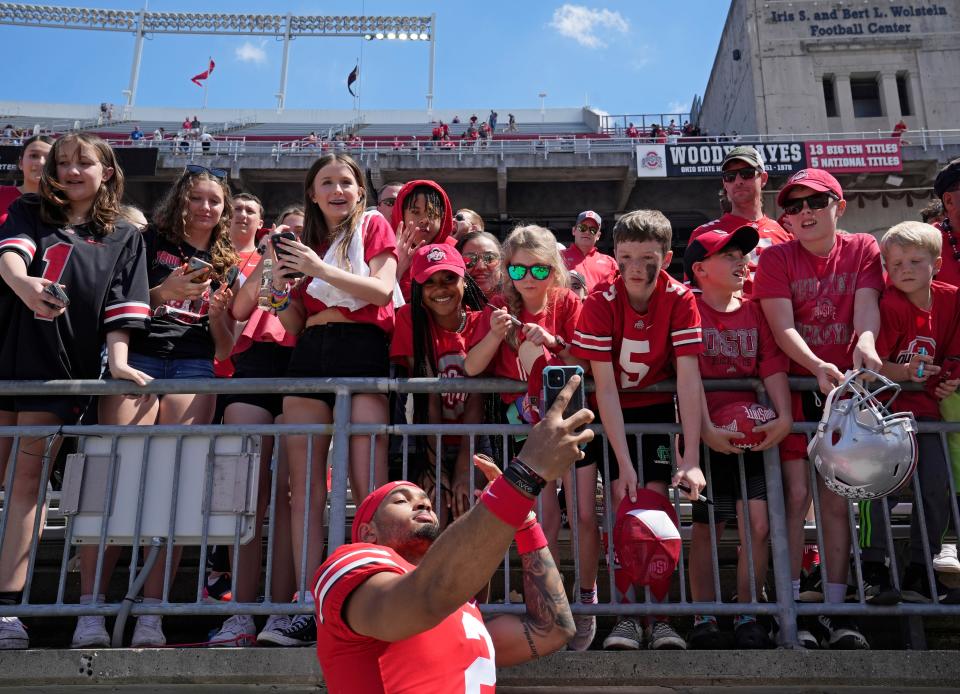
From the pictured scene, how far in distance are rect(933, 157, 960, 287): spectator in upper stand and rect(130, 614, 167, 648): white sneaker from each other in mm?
4678

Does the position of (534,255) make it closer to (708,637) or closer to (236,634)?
(708,637)

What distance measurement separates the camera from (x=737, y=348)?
3811mm

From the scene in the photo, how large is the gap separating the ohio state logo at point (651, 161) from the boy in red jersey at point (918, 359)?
69.4ft

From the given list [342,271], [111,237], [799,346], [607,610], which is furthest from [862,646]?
[111,237]

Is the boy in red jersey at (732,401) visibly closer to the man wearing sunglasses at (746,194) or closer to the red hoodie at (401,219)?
the man wearing sunglasses at (746,194)

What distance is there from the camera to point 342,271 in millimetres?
3629

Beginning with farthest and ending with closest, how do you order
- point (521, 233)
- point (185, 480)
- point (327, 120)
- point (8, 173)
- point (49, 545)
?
point (327, 120)
point (8, 173)
point (49, 545)
point (521, 233)
point (185, 480)

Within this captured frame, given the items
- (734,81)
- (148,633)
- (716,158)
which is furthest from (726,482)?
(734,81)

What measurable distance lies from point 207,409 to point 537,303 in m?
1.92

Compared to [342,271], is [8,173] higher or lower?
higher

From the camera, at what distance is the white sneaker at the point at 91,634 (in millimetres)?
3283

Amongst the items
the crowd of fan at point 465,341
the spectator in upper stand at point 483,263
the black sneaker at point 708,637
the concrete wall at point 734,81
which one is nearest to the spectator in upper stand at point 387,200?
the spectator in upper stand at point 483,263

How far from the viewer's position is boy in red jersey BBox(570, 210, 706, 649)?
3484 millimetres

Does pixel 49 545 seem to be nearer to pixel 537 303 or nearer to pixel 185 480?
pixel 185 480
